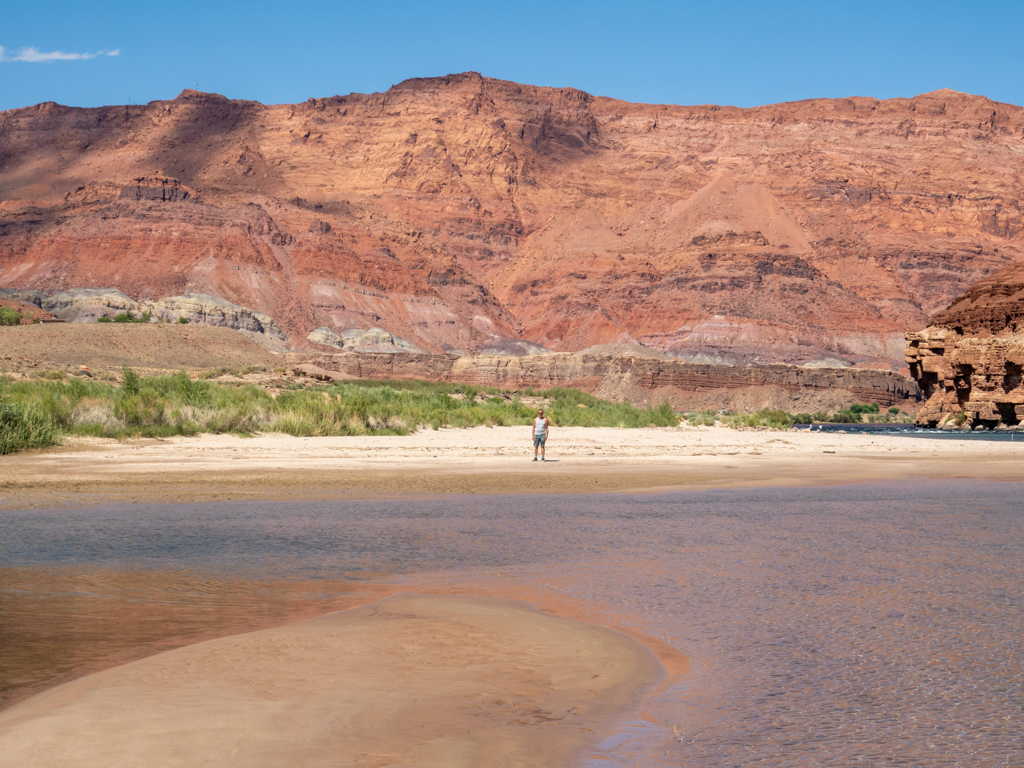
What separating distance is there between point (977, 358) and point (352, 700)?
52168 mm

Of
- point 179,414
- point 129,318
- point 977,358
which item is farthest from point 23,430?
point 129,318

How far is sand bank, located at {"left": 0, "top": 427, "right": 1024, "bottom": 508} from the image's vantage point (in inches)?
559

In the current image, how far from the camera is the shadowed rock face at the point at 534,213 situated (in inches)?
4665

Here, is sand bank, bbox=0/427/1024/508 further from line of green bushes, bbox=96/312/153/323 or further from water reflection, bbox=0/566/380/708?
line of green bushes, bbox=96/312/153/323

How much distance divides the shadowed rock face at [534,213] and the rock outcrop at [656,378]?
1738 cm

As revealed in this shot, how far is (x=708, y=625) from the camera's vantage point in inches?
235

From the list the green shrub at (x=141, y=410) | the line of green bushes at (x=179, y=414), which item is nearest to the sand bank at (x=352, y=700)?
the line of green bushes at (x=179, y=414)

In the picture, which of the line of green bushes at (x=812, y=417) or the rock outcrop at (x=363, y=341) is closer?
the line of green bushes at (x=812, y=417)

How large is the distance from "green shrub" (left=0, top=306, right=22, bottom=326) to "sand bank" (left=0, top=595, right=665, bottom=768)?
272ft

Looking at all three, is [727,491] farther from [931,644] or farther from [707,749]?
[707,749]

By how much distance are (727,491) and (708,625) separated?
926 centimetres

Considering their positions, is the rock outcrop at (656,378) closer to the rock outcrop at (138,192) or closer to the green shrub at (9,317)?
the green shrub at (9,317)

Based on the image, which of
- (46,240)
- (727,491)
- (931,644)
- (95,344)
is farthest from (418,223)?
(931,644)

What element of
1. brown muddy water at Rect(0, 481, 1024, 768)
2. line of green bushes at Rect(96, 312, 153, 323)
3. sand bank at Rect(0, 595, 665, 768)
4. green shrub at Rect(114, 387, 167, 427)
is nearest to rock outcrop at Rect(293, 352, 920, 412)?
line of green bushes at Rect(96, 312, 153, 323)
